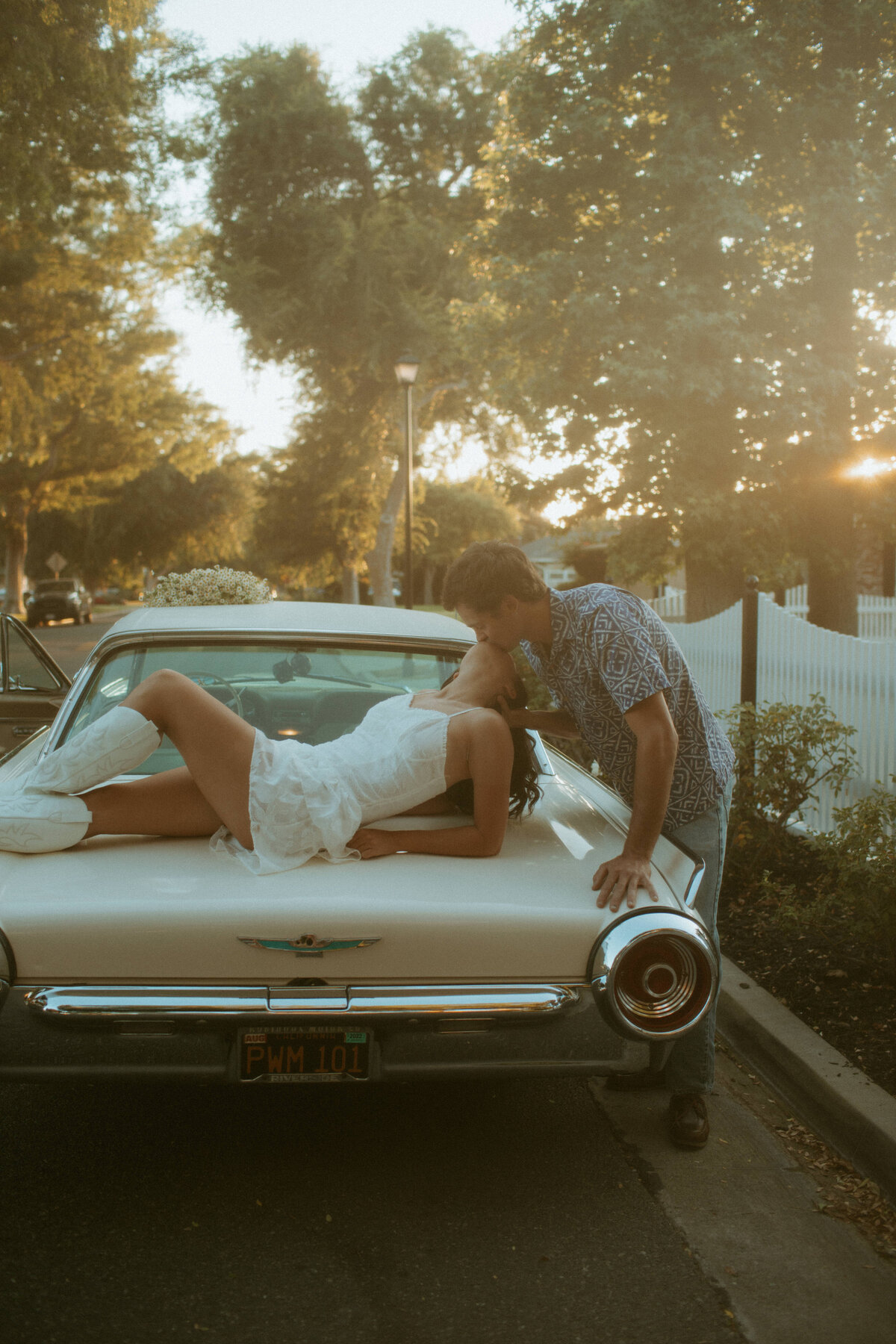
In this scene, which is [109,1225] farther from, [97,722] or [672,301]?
[672,301]

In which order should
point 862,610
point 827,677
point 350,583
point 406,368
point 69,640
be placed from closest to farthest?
point 827,677, point 406,368, point 862,610, point 69,640, point 350,583

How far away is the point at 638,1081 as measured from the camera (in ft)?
10.2

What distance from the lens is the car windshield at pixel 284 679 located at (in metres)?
3.81

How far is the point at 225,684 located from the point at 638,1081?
75.4 inches

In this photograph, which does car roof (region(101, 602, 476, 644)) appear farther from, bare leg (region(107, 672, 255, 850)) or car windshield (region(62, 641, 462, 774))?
bare leg (region(107, 672, 255, 850))

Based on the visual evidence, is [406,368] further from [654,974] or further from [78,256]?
[654,974]

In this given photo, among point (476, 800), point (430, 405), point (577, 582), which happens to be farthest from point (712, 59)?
point (430, 405)

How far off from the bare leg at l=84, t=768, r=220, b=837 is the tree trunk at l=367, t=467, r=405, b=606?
28.6 m

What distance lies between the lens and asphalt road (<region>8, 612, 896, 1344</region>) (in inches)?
94.0

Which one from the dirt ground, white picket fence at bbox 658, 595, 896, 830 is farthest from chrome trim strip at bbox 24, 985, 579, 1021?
white picket fence at bbox 658, 595, 896, 830

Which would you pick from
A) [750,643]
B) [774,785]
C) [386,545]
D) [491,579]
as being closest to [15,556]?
[386,545]

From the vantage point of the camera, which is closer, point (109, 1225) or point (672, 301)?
point (109, 1225)

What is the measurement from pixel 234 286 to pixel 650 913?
1085 inches

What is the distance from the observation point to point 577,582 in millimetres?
23875
